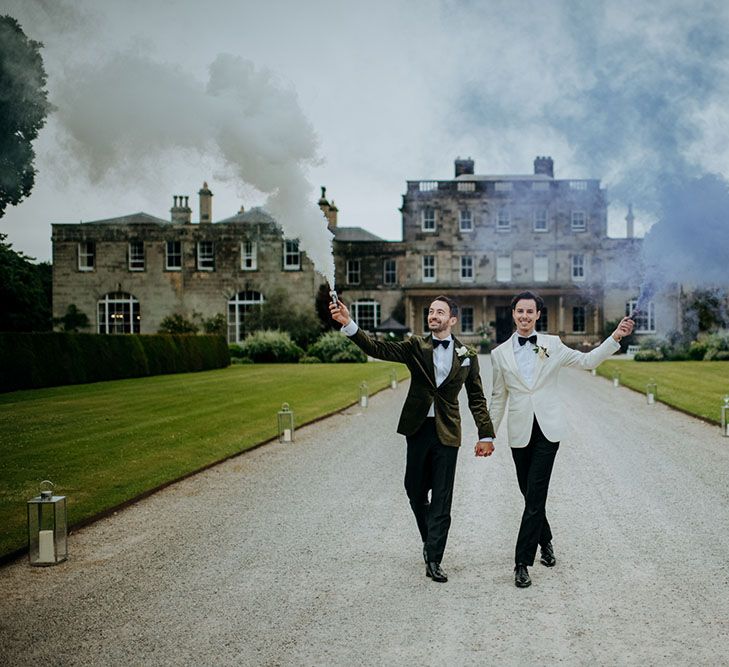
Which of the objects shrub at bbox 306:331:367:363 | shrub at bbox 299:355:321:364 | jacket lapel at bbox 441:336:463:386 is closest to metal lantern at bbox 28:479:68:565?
jacket lapel at bbox 441:336:463:386

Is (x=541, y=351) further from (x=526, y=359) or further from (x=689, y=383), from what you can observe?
(x=689, y=383)

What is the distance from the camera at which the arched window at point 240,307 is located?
2136 inches

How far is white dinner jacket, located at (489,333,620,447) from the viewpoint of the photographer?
5.98m

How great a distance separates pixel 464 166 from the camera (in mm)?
64562

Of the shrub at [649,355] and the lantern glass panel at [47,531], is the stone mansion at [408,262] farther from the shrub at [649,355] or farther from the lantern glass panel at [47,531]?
the lantern glass panel at [47,531]

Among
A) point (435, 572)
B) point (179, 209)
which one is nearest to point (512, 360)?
point (435, 572)

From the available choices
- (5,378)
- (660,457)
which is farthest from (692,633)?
(5,378)

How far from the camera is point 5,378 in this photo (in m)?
23.0

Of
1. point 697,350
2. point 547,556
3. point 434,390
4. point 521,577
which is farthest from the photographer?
point 697,350

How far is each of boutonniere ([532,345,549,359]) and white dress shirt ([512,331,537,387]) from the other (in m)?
0.04

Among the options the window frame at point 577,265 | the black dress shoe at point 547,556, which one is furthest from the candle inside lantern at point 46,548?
the window frame at point 577,265

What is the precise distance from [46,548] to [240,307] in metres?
48.6

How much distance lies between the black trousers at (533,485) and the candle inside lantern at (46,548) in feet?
11.7

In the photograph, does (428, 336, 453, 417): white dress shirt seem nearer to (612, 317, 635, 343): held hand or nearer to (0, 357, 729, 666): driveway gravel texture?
(612, 317, 635, 343): held hand
